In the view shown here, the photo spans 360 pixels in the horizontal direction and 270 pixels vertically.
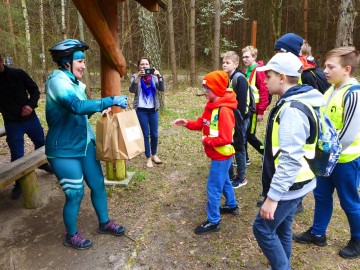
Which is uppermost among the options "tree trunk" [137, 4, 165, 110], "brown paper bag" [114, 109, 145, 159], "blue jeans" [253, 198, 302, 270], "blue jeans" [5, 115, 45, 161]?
"tree trunk" [137, 4, 165, 110]

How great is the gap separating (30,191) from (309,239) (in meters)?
3.43

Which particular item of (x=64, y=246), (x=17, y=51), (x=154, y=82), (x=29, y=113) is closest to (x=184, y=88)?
(x=17, y=51)

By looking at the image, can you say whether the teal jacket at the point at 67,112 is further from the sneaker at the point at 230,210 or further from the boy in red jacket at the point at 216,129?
the sneaker at the point at 230,210

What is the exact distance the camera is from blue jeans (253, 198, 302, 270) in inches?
88.7

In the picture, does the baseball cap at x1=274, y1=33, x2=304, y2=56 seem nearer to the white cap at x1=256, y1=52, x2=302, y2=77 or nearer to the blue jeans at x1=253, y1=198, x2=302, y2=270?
the white cap at x1=256, y1=52, x2=302, y2=77

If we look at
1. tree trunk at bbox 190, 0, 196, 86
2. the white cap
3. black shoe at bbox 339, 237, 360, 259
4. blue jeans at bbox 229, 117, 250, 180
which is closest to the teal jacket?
the white cap

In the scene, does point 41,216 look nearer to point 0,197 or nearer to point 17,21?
point 0,197

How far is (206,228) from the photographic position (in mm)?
3469

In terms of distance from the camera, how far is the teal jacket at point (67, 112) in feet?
9.01

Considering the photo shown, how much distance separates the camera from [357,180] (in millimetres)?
2848

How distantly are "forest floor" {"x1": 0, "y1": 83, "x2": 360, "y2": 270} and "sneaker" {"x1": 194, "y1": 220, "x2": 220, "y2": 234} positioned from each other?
6 centimetres

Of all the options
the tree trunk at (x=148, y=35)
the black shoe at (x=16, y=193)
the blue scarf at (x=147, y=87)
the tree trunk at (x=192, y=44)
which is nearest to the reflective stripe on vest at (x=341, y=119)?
the blue scarf at (x=147, y=87)

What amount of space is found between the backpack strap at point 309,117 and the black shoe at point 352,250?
1.60m

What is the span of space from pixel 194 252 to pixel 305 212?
163 cm
